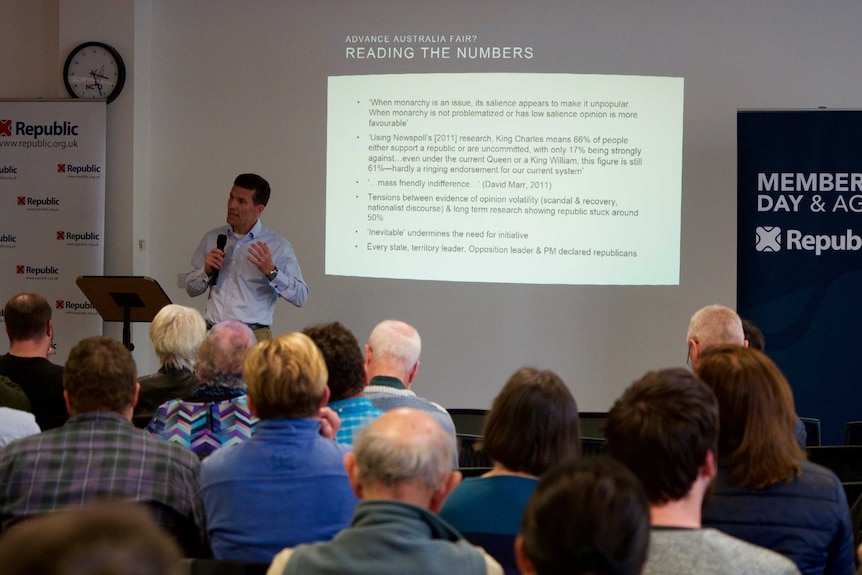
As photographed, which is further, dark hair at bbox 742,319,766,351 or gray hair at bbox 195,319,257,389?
dark hair at bbox 742,319,766,351

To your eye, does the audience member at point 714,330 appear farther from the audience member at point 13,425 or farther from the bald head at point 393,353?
the audience member at point 13,425

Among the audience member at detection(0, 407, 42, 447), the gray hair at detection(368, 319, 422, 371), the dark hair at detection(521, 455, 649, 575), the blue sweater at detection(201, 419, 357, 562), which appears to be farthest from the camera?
the gray hair at detection(368, 319, 422, 371)

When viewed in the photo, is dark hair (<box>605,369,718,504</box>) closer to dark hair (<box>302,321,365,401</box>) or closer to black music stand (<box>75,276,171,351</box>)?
dark hair (<box>302,321,365,401</box>)

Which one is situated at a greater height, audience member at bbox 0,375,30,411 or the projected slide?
the projected slide

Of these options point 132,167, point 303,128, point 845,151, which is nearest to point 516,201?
point 303,128

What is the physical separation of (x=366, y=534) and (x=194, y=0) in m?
5.75

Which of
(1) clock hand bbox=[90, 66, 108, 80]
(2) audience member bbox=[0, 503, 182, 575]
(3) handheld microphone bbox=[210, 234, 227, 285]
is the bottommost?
(2) audience member bbox=[0, 503, 182, 575]

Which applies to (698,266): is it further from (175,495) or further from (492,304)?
(175,495)

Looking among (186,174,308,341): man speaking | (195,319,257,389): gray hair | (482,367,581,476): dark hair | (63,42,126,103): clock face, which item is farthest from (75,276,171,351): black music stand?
(482,367,581,476): dark hair

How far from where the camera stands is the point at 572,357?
251 inches

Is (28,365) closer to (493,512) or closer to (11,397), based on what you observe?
(11,397)

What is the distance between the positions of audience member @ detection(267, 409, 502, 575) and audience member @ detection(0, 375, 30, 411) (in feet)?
6.25

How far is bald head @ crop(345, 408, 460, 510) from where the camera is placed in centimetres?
172

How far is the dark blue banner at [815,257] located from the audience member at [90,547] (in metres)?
5.85
